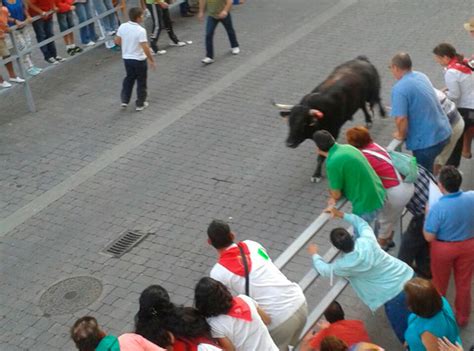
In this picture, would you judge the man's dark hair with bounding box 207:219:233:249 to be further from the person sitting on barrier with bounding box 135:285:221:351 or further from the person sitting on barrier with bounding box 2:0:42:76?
the person sitting on barrier with bounding box 2:0:42:76

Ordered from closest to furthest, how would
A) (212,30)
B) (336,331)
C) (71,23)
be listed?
1. (336,331)
2. (212,30)
3. (71,23)

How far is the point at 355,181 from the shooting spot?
6711 mm

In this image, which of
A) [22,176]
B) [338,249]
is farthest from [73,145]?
[338,249]

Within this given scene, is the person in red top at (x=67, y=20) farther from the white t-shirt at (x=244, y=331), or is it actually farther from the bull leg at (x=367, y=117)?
the white t-shirt at (x=244, y=331)

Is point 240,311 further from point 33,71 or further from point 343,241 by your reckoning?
point 33,71

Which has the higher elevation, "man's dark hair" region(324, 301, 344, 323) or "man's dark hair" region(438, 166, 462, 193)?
"man's dark hair" region(438, 166, 462, 193)

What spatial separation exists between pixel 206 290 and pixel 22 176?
628cm

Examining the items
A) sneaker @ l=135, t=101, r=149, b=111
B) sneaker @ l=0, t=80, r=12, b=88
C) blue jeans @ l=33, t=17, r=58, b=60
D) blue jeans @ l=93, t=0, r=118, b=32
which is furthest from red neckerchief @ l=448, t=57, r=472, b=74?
blue jeans @ l=93, t=0, r=118, b=32

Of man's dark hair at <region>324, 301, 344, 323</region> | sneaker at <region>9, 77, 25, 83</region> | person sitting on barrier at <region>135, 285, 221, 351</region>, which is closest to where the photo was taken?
person sitting on barrier at <region>135, 285, 221, 351</region>

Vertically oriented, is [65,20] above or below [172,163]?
above

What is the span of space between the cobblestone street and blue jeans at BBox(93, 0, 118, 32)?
2.84ft

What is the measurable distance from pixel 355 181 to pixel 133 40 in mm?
6505

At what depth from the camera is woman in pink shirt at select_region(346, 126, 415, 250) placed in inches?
274

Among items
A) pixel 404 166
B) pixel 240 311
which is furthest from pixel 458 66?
pixel 240 311
